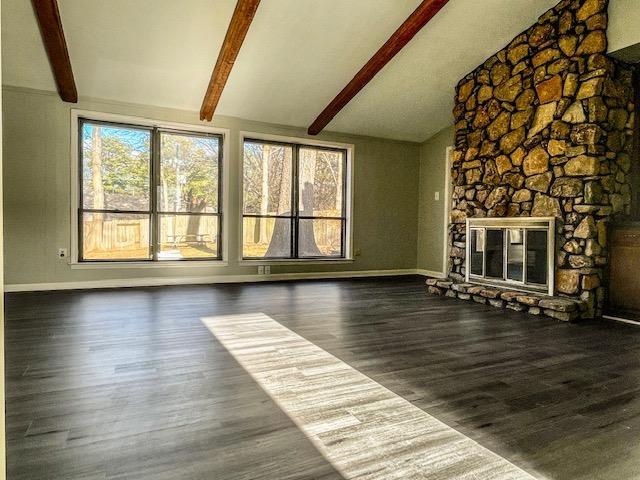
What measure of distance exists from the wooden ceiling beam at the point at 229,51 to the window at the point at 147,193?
0.69 metres

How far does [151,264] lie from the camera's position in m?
5.37

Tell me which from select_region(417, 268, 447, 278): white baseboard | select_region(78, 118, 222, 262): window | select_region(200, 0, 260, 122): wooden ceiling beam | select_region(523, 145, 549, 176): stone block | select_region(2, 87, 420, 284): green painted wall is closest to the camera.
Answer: select_region(200, 0, 260, 122): wooden ceiling beam

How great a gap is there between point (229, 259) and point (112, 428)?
14.0 ft

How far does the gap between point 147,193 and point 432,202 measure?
460 centimetres

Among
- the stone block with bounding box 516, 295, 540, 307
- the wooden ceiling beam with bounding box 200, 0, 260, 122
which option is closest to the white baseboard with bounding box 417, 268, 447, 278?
the stone block with bounding box 516, 295, 540, 307

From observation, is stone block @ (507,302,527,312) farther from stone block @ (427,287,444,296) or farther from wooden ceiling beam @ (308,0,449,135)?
wooden ceiling beam @ (308,0,449,135)

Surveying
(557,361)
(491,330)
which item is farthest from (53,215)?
(557,361)

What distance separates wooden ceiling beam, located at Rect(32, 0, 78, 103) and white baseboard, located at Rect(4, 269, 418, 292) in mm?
2306

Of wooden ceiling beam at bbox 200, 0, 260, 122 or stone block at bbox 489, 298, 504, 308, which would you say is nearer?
wooden ceiling beam at bbox 200, 0, 260, 122

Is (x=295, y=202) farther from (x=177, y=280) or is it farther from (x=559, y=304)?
(x=559, y=304)

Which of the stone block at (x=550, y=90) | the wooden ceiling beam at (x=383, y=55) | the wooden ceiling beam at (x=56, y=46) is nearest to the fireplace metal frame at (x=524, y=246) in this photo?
the stone block at (x=550, y=90)

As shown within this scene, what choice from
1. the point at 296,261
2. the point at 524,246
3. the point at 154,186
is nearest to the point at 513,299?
the point at 524,246

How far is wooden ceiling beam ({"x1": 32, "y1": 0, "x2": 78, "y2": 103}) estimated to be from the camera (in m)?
3.60

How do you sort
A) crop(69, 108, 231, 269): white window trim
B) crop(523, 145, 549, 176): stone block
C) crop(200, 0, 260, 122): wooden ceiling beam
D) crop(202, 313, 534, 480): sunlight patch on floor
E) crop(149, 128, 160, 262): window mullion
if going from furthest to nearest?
crop(149, 128, 160, 262): window mullion < crop(69, 108, 231, 269): white window trim < crop(523, 145, 549, 176): stone block < crop(200, 0, 260, 122): wooden ceiling beam < crop(202, 313, 534, 480): sunlight patch on floor
